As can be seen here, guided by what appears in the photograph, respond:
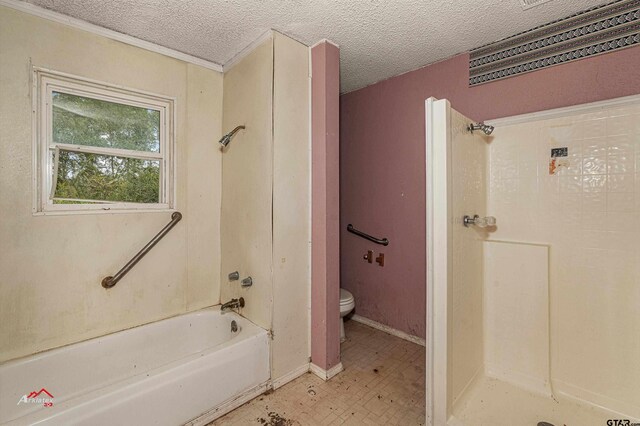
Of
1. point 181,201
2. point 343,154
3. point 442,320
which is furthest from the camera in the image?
point 343,154

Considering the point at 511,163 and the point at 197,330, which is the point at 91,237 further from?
the point at 511,163

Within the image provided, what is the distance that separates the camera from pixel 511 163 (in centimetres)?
188

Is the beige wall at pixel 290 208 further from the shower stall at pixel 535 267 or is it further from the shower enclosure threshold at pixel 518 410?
the shower enclosure threshold at pixel 518 410

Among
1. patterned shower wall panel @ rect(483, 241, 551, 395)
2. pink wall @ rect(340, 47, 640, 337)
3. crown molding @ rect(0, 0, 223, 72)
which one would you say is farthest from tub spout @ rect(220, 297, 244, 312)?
crown molding @ rect(0, 0, 223, 72)

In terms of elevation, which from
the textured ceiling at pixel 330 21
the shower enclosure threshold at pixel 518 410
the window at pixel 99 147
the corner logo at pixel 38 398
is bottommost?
the shower enclosure threshold at pixel 518 410

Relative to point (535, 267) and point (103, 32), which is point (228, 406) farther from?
point (103, 32)

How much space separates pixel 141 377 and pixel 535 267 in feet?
7.55

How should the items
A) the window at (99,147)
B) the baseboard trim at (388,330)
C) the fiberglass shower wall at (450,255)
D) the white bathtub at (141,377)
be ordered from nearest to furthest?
the white bathtub at (141,377)
the fiberglass shower wall at (450,255)
the window at (99,147)
the baseboard trim at (388,330)

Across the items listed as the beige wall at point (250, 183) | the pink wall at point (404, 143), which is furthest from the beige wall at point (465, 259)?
the beige wall at point (250, 183)

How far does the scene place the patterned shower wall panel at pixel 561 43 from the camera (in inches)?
60.4

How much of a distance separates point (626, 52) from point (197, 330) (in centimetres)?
317

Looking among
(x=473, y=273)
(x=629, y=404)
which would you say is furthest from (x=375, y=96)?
(x=629, y=404)

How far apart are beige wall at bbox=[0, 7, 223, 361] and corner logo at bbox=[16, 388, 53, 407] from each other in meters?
0.23

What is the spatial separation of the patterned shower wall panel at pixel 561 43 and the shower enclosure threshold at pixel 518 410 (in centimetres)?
200
